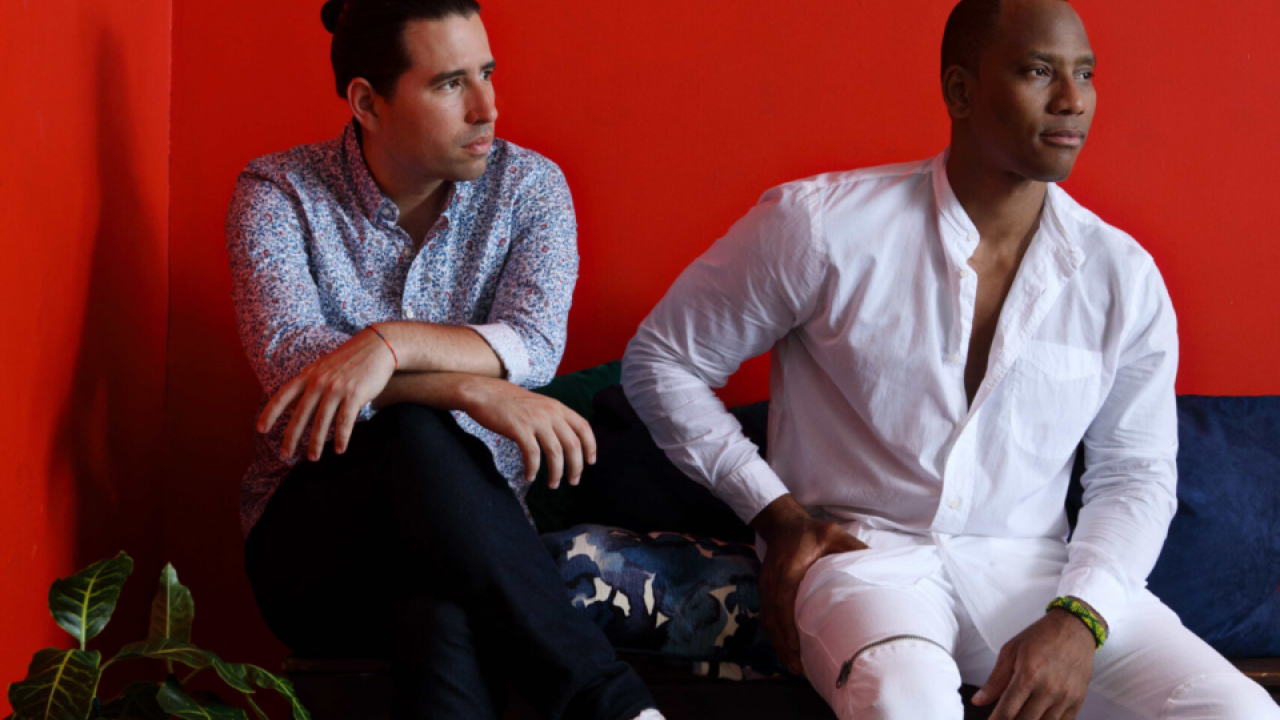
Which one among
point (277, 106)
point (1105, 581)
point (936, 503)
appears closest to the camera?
point (1105, 581)

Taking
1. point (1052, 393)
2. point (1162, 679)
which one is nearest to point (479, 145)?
point (1052, 393)

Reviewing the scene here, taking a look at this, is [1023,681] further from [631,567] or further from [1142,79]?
[1142,79]

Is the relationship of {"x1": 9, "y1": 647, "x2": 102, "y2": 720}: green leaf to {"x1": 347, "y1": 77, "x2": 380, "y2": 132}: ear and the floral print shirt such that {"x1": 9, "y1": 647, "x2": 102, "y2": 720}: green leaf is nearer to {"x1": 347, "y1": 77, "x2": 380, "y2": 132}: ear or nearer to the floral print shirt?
the floral print shirt

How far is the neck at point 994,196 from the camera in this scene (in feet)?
5.61

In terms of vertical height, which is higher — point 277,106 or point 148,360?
point 277,106

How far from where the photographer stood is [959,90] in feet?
5.68

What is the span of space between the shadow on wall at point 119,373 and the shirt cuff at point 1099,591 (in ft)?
4.83

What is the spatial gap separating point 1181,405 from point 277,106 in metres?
1.92

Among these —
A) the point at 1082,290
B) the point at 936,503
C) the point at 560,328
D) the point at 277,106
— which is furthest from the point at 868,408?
the point at 277,106

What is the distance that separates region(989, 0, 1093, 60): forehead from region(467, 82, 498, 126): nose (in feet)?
2.61

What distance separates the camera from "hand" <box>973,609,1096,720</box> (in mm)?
1411

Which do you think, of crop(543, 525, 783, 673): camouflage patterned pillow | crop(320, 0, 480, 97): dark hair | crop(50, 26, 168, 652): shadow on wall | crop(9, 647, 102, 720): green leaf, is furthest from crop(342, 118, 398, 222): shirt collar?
crop(9, 647, 102, 720): green leaf

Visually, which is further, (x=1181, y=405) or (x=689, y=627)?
(x=1181, y=405)

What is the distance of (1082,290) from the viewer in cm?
169
